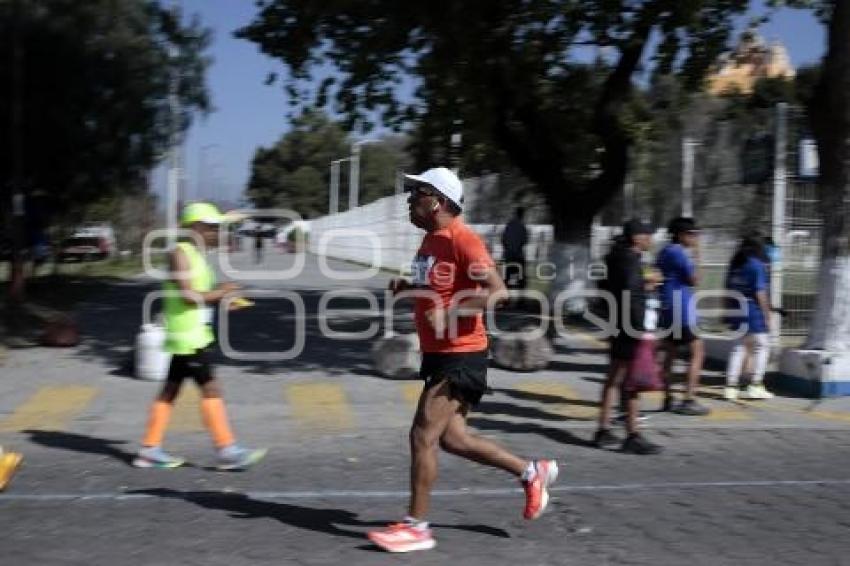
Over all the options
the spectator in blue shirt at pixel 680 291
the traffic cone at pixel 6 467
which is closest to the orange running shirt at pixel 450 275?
the traffic cone at pixel 6 467

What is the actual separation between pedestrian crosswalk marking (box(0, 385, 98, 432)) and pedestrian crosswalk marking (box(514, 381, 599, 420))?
4.41m

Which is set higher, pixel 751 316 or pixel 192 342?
pixel 751 316

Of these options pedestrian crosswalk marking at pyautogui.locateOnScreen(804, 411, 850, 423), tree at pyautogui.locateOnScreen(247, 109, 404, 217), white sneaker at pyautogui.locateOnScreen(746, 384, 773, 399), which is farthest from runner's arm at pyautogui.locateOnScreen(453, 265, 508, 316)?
tree at pyautogui.locateOnScreen(247, 109, 404, 217)

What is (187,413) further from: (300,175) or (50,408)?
(300,175)

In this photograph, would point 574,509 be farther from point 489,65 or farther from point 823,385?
point 489,65

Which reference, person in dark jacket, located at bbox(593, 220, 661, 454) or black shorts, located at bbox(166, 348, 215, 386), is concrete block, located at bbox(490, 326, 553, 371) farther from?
black shorts, located at bbox(166, 348, 215, 386)

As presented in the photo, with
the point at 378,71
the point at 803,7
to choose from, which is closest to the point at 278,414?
the point at 378,71

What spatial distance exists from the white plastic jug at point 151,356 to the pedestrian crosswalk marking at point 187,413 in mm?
413

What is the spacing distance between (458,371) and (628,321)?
9.41 feet

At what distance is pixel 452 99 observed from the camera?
1505 cm

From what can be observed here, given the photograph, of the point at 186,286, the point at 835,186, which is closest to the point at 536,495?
the point at 186,286

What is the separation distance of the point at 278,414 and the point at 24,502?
11.3ft

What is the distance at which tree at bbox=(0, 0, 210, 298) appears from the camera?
18578 mm

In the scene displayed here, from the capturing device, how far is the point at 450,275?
17.1 ft
